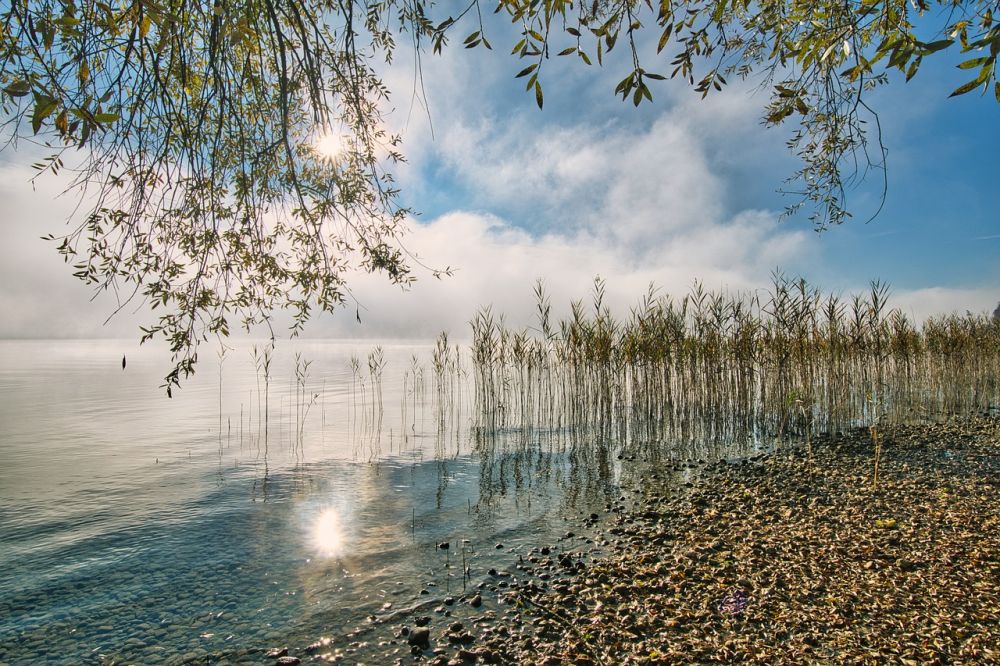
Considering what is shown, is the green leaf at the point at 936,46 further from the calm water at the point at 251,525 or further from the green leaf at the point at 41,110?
the calm water at the point at 251,525

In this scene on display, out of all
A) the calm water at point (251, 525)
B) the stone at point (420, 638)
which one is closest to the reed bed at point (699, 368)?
the calm water at point (251, 525)

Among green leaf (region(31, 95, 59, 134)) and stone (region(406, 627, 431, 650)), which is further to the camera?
stone (region(406, 627, 431, 650))

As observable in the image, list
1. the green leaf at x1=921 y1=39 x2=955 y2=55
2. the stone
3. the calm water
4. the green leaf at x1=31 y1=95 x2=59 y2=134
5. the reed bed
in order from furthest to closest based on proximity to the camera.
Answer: the reed bed → the calm water → the stone → the green leaf at x1=921 y1=39 x2=955 y2=55 → the green leaf at x1=31 y1=95 x2=59 y2=134

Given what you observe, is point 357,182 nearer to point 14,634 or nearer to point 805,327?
point 14,634

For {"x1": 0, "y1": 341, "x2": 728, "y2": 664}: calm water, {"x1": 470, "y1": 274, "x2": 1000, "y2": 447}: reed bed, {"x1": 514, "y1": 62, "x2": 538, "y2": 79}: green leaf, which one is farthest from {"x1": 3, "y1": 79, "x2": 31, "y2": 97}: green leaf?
{"x1": 470, "y1": 274, "x2": 1000, "y2": 447}: reed bed

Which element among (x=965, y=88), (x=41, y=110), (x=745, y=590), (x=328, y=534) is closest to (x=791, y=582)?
(x=745, y=590)

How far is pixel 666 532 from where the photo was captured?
651cm

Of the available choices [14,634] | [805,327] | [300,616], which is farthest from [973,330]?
[14,634]

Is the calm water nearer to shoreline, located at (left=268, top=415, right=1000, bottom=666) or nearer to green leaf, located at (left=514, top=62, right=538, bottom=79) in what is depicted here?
shoreline, located at (left=268, top=415, right=1000, bottom=666)

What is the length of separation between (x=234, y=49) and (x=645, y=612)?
24.8 feet

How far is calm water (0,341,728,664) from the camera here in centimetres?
488

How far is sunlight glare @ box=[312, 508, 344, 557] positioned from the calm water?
0.15ft

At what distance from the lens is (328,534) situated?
717cm

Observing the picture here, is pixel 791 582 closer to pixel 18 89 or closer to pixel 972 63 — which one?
pixel 972 63
